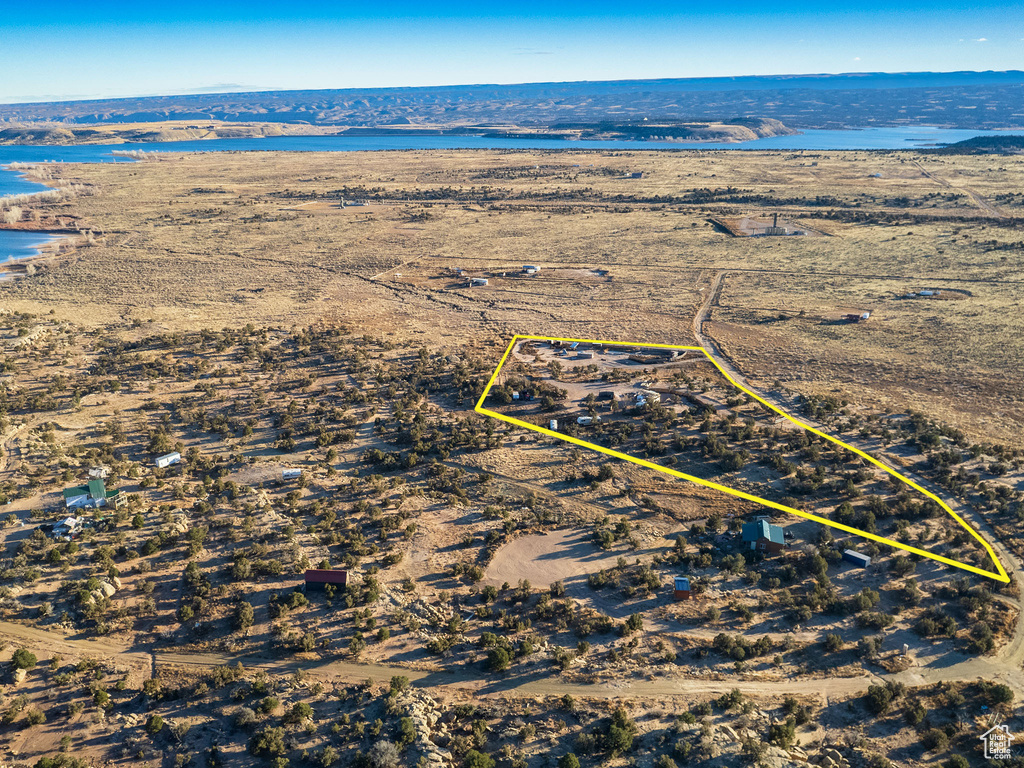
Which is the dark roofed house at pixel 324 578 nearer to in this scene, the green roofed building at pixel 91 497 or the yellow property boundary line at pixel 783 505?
the green roofed building at pixel 91 497

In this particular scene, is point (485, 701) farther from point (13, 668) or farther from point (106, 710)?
point (13, 668)

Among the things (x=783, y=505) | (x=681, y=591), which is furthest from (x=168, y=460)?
(x=783, y=505)

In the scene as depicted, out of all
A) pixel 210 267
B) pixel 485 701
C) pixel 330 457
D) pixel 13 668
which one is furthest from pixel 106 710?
pixel 210 267

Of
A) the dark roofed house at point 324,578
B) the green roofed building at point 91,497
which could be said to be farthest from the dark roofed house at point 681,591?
the green roofed building at point 91,497

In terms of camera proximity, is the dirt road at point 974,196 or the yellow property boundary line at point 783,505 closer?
the yellow property boundary line at point 783,505

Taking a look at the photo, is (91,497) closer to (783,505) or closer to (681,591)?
(681,591)
